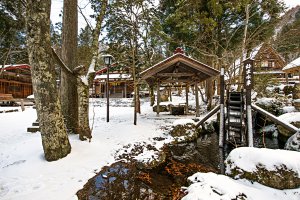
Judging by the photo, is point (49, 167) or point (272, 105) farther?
point (272, 105)

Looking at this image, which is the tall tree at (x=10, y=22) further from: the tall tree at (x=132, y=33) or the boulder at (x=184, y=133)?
the boulder at (x=184, y=133)

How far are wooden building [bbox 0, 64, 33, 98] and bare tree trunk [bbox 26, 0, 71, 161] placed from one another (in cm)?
2426

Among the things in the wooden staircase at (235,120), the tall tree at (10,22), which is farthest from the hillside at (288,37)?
the tall tree at (10,22)

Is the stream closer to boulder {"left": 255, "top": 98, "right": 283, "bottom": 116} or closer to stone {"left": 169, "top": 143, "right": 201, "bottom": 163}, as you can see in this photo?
stone {"left": 169, "top": 143, "right": 201, "bottom": 163}

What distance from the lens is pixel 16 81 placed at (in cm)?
2644

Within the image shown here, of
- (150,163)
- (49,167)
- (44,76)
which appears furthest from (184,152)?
(44,76)

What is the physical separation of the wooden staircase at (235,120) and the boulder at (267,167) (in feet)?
13.4

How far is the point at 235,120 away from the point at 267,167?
529 cm

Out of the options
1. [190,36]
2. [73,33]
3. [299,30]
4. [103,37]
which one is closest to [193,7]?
[190,36]

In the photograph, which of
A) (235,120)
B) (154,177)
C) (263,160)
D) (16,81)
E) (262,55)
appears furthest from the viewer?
(16,81)

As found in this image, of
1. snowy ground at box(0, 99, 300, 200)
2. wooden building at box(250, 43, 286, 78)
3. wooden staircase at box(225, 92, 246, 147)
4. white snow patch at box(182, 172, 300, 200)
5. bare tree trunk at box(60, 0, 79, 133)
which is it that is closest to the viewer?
white snow patch at box(182, 172, 300, 200)

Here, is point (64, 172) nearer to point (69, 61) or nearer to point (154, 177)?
point (154, 177)

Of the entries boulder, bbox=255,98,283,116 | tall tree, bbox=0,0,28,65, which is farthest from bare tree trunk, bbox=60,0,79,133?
boulder, bbox=255,98,283,116

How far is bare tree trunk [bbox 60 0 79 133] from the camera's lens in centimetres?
680
